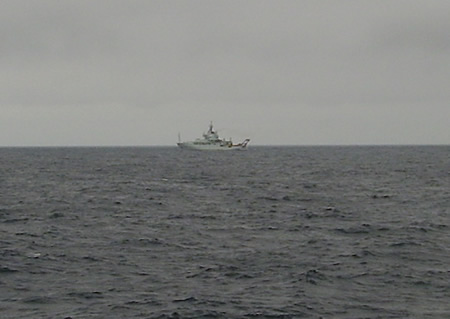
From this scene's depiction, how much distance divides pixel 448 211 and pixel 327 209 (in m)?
8.74

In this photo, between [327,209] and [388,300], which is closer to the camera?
[388,300]

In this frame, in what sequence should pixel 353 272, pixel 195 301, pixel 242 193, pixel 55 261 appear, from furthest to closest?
pixel 242 193
pixel 55 261
pixel 353 272
pixel 195 301

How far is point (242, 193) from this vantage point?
5562 cm

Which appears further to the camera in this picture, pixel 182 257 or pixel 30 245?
pixel 30 245

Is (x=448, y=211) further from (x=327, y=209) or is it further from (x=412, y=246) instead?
(x=412, y=246)

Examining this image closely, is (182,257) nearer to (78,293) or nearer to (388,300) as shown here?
(78,293)

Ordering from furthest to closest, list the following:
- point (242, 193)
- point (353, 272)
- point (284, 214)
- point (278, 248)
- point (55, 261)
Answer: point (242, 193), point (284, 214), point (278, 248), point (55, 261), point (353, 272)

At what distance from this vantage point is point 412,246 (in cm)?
2741

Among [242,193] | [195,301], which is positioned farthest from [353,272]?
[242,193]

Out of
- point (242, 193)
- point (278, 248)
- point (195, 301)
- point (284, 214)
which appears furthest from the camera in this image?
point (242, 193)

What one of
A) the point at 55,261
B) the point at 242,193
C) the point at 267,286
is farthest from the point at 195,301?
the point at 242,193

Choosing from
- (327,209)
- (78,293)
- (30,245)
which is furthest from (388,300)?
(327,209)

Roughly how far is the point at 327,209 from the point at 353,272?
64.4ft

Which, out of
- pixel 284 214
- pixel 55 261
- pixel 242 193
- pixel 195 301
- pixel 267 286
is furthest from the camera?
pixel 242 193
